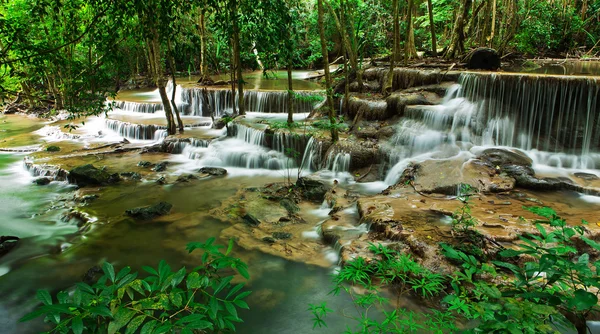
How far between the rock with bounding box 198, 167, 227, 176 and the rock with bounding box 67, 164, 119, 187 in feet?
7.35

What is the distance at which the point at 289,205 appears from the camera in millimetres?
7723

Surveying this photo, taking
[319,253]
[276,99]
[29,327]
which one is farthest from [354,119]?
[29,327]

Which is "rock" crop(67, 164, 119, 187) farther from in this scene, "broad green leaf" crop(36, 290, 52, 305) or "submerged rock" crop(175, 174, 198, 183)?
"broad green leaf" crop(36, 290, 52, 305)

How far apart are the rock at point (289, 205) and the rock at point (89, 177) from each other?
4.79 metres

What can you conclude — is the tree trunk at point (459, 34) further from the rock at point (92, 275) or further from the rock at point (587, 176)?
the rock at point (92, 275)

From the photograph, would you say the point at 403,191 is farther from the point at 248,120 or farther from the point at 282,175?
the point at 248,120

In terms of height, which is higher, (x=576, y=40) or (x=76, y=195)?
(x=576, y=40)

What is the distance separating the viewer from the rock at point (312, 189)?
320 inches

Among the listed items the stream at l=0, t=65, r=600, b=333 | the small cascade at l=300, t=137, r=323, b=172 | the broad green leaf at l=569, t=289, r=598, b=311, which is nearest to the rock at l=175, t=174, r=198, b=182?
the stream at l=0, t=65, r=600, b=333

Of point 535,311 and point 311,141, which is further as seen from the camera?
point 311,141

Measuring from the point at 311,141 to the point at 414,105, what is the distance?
320 centimetres

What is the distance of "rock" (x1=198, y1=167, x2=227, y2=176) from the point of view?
33.6 feet

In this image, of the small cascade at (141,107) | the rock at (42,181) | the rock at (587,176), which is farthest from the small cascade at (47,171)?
the rock at (587,176)

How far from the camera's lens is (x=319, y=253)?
19.3 feet
